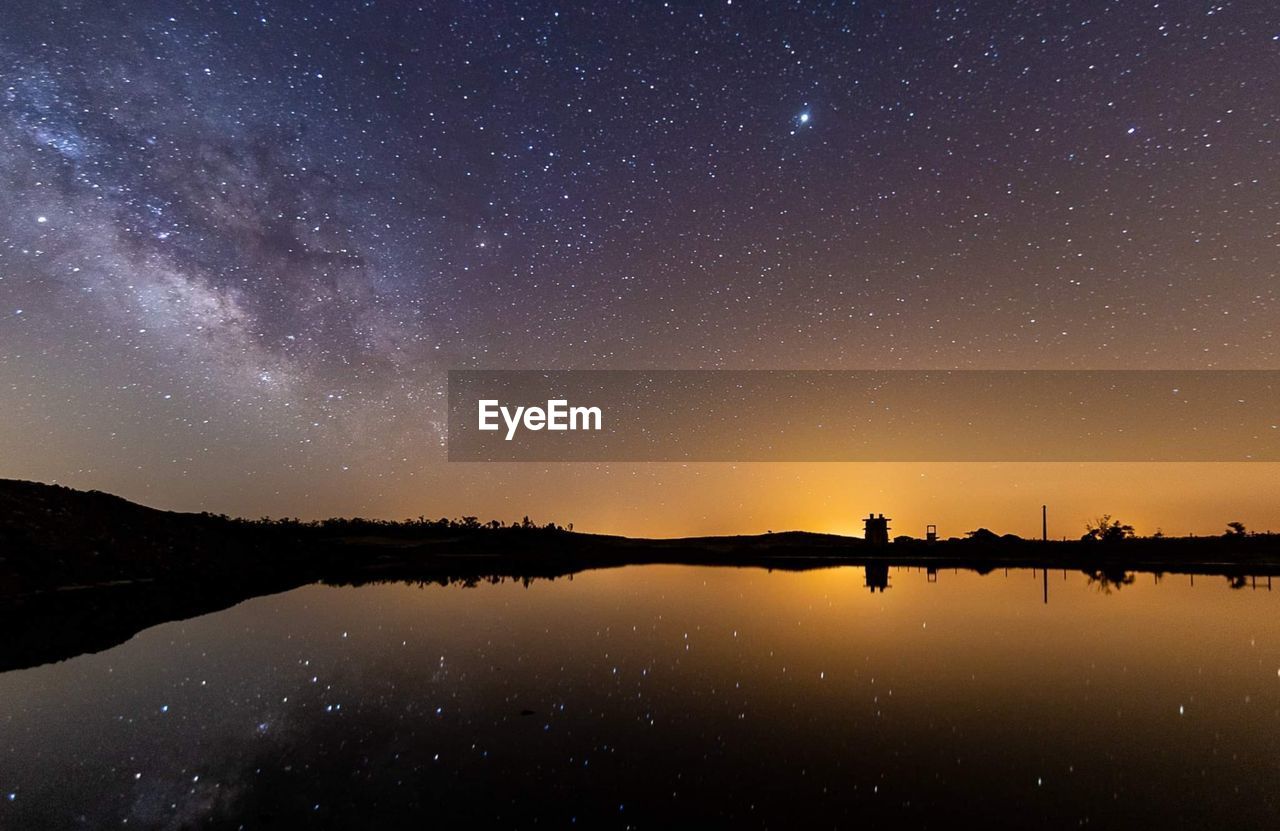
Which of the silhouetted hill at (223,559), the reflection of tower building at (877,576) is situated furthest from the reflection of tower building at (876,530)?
the reflection of tower building at (877,576)

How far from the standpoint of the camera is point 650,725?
928 centimetres

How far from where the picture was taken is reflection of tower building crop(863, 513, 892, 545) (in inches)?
2596

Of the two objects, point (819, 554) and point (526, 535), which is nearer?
point (819, 554)

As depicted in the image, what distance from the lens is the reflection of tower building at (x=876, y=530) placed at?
216ft

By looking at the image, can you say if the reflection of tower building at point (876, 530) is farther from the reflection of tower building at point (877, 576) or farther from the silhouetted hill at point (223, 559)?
the reflection of tower building at point (877, 576)

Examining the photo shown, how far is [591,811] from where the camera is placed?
6418mm

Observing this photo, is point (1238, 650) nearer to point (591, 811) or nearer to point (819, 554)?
point (591, 811)

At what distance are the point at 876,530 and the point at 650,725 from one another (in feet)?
206

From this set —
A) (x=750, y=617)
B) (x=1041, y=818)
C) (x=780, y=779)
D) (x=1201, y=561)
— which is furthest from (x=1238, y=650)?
(x=1201, y=561)

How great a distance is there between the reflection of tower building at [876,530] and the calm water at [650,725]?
48.5 m

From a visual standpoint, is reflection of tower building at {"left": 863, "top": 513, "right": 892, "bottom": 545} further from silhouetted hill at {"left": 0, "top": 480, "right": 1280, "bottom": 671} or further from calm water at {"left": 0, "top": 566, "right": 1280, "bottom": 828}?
calm water at {"left": 0, "top": 566, "right": 1280, "bottom": 828}

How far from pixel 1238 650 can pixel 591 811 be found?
17252 mm

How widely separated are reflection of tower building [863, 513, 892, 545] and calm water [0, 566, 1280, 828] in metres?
48.5

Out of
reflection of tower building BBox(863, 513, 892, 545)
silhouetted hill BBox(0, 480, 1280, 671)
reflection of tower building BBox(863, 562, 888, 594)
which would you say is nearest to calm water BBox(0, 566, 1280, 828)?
silhouetted hill BBox(0, 480, 1280, 671)
